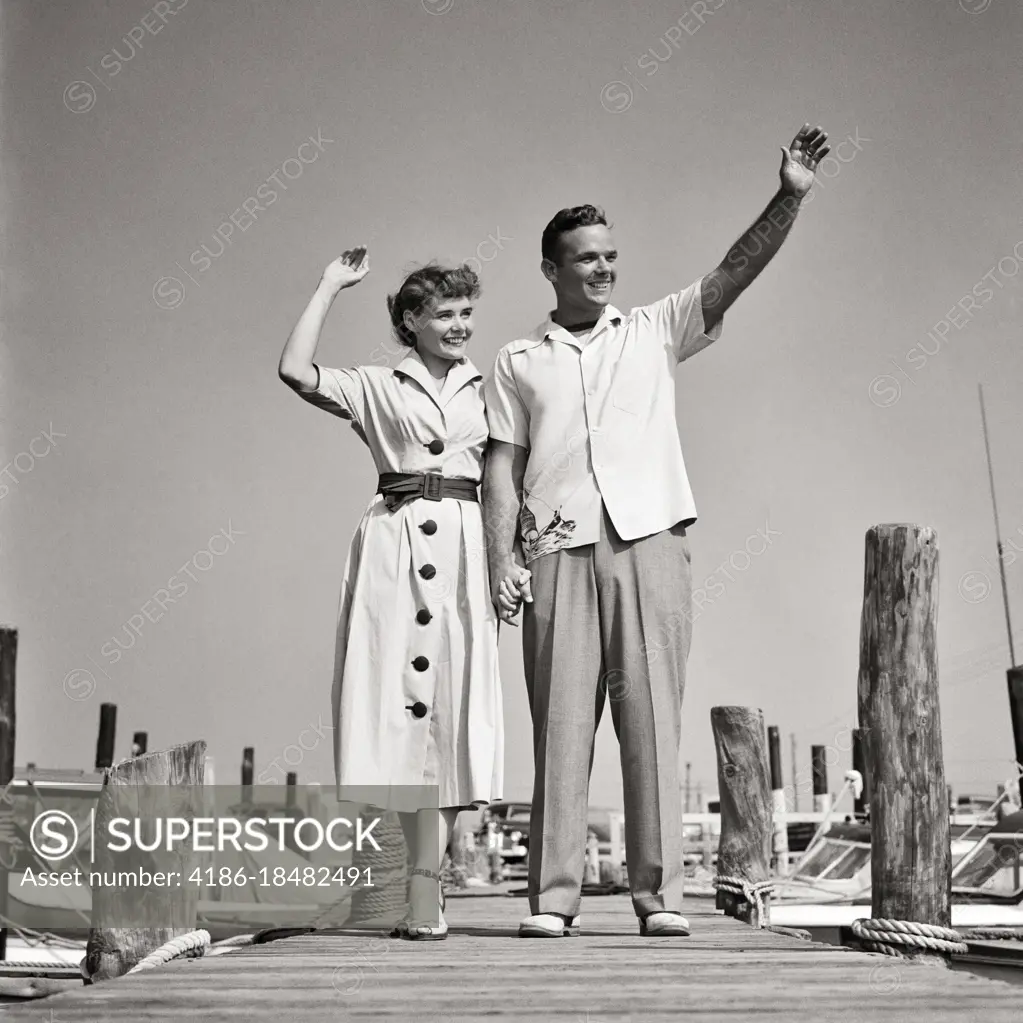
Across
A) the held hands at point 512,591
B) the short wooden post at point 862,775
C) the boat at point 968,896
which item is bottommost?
the boat at point 968,896

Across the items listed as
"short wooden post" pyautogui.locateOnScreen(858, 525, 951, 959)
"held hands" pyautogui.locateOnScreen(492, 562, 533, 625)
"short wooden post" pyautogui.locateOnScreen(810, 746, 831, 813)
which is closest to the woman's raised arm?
"held hands" pyautogui.locateOnScreen(492, 562, 533, 625)

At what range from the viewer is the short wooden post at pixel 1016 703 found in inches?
502

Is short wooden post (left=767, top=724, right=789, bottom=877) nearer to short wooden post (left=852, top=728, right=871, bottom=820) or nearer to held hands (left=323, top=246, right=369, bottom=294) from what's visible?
short wooden post (left=852, top=728, right=871, bottom=820)

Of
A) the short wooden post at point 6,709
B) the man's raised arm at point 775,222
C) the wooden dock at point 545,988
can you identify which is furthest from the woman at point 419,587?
the short wooden post at point 6,709

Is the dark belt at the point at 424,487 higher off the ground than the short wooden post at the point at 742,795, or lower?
higher

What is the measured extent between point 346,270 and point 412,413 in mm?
643

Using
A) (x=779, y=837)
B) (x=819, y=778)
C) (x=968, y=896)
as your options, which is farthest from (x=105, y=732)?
(x=968, y=896)

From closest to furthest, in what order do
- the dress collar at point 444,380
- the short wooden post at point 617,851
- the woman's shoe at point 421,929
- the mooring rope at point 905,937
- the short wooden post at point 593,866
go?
the woman's shoe at point 421,929, the mooring rope at point 905,937, the dress collar at point 444,380, the short wooden post at point 617,851, the short wooden post at point 593,866

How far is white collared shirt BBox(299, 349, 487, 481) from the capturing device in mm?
4863

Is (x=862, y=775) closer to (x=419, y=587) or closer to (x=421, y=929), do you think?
(x=419, y=587)

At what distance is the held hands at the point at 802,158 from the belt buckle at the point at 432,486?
1516 millimetres

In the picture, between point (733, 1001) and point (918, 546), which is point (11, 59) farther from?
point (733, 1001)

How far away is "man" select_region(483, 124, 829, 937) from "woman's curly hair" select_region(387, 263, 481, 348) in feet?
1.23

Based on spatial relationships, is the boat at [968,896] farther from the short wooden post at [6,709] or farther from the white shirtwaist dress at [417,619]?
the white shirtwaist dress at [417,619]
